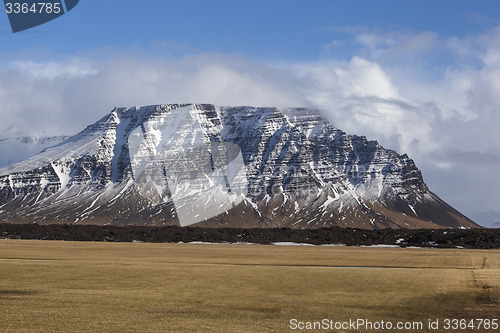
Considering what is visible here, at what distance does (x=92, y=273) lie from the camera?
51.8 meters

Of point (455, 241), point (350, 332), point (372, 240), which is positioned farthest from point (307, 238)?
point (350, 332)

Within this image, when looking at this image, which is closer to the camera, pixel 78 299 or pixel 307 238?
pixel 78 299

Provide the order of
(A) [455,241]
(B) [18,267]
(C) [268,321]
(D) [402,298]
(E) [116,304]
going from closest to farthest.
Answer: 1. (C) [268,321]
2. (E) [116,304]
3. (D) [402,298]
4. (B) [18,267]
5. (A) [455,241]

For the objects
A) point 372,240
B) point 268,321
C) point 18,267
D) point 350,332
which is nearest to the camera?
point 350,332

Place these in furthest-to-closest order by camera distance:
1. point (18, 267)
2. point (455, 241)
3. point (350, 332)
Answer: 1. point (455, 241)
2. point (18, 267)
3. point (350, 332)

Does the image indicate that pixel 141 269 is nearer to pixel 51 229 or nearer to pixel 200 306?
pixel 200 306

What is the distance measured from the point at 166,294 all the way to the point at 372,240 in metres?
119

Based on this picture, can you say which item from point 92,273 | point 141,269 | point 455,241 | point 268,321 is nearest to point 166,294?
point 268,321

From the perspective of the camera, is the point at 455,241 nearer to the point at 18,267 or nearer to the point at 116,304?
the point at 18,267

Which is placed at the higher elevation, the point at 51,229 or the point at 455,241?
the point at 51,229

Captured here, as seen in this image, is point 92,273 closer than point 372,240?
Yes

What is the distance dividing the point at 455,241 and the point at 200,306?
11929 centimetres

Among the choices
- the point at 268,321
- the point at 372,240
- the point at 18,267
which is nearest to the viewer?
the point at 268,321

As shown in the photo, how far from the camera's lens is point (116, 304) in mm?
34875
